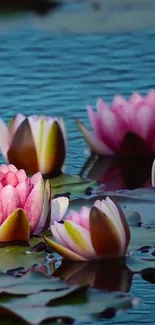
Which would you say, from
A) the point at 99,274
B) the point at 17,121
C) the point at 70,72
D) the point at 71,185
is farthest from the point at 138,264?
the point at 70,72

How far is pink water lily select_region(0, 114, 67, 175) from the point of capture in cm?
274

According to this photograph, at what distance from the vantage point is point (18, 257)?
2.18 m

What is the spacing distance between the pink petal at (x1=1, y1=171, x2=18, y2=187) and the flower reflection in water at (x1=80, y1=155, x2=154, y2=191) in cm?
47

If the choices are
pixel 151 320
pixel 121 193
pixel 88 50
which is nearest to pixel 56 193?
pixel 121 193

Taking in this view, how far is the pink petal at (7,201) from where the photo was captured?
224 cm

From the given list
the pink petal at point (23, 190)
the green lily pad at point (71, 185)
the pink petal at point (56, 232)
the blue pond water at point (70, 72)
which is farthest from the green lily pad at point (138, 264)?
the blue pond water at point (70, 72)

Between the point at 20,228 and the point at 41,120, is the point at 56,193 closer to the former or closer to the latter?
the point at 41,120

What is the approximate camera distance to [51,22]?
18.2 ft

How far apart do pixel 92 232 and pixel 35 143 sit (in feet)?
2.09

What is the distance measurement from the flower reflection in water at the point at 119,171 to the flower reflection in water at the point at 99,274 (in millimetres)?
562

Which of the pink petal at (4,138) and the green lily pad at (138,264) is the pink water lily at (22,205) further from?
the pink petal at (4,138)

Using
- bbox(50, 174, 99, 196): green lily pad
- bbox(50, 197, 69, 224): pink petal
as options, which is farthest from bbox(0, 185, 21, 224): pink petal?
bbox(50, 174, 99, 196): green lily pad

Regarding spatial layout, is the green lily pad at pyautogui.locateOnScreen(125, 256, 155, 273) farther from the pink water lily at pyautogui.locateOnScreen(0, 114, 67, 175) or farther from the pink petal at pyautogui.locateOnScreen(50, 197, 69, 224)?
the pink water lily at pyautogui.locateOnScreen(0, 114, 67, 175)

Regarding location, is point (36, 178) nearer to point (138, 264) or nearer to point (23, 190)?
point (23, 190)
